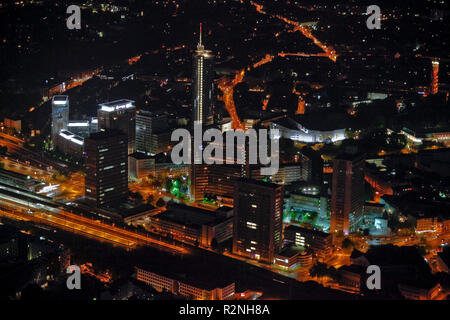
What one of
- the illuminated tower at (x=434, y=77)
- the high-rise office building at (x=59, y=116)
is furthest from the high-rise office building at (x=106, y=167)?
the illuminated tower at (x=434, y=77)

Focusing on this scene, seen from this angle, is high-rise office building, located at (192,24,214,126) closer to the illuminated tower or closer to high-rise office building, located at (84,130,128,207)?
high-rise office building, located at (84,130,128,207)

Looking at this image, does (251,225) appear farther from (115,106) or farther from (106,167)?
(115,106)

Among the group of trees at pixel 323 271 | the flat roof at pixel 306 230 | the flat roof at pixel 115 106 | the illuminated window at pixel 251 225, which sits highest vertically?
the flat roof at pixel 115 106

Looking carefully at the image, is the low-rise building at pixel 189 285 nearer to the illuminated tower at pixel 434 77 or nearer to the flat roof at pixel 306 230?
the flat roof at pixel 306 230

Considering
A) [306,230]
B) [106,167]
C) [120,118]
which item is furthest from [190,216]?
[120,118]

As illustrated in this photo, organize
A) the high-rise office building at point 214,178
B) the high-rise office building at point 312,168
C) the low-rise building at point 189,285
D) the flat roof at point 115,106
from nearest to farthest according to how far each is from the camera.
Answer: the low-rise building at point 189,285, the high-rise office building at point 214,178, the high-rise office building at point 312,168, the flat roof at point 115,106

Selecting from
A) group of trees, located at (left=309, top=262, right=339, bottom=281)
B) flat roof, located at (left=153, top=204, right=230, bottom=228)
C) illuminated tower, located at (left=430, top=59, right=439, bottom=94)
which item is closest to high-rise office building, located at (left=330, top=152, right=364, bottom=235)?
group of trees, located at (left=309, top=262, right=339, bottom=281)
